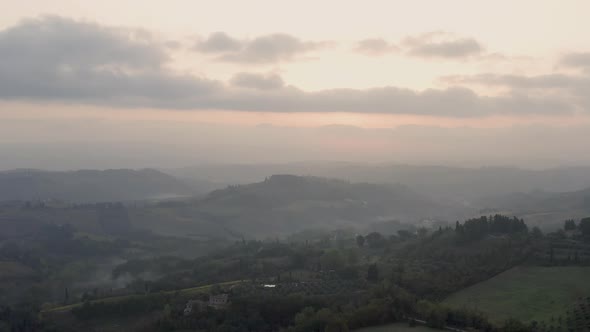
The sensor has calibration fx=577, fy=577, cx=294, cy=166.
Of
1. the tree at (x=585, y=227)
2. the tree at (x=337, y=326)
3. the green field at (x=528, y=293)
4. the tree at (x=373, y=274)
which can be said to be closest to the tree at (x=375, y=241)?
the tree at (x=373, y=274)

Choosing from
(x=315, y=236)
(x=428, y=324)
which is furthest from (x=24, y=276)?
(x=428, y=324)

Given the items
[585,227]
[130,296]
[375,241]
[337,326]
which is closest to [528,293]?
[337,326]

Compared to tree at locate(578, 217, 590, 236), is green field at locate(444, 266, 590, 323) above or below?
below

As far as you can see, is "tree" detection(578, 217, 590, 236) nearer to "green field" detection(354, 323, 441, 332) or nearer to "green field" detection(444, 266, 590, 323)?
"green field" detection(444, 266, 590, 323)

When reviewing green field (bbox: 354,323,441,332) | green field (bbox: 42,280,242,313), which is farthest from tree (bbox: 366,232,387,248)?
green field (bbox: 354,323,441,332)

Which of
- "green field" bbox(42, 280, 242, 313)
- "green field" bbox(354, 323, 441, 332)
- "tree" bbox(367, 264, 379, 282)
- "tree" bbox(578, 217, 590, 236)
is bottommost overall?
"green field" bbox(42, 280, 242, 313)

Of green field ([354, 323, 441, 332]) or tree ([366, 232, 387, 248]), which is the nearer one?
green field ([354, 323, 441, 332])

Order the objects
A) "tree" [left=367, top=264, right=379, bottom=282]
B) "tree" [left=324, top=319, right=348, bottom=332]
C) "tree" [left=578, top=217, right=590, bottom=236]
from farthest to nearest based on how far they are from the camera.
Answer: "tree" [left=578, top=217, right=590, bottom=236] < "tree" [left=367, top=264, right=379, bottom=282] < "tree" [left=324, top=319, right=348, bottom=332]

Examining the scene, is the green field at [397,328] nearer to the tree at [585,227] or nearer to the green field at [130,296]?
the green field at [130,296]

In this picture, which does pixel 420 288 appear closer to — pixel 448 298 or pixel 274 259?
pixel 448 298
